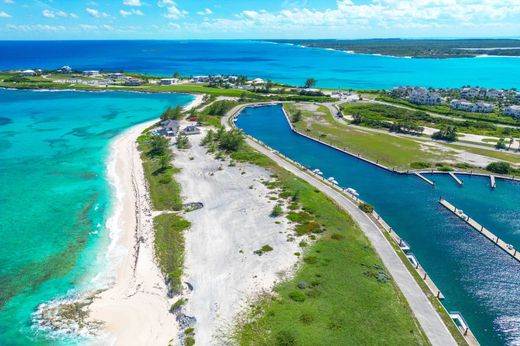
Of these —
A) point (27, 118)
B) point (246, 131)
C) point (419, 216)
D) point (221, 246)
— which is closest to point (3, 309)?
point (221, 246)

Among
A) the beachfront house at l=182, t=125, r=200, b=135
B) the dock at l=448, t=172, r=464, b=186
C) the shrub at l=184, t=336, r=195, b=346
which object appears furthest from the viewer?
the beachfront house at l=182, t=125, r=200, b=135

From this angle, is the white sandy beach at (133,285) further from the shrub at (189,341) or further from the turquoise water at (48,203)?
the turquoise water at (48,203)

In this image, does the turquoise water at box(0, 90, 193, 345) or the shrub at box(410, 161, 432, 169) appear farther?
the shrub at box(410, 161, 432, 169)

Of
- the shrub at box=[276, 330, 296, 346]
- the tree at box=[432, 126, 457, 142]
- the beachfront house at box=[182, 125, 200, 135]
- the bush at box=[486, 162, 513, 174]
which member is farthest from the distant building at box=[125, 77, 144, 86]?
the shrub at box=[276, 330, 296, 346]

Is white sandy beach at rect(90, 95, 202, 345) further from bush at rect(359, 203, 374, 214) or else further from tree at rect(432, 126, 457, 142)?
tree at rect(432, 126, 457, 142)

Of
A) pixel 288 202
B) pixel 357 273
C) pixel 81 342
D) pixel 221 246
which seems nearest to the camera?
pixel 81 342

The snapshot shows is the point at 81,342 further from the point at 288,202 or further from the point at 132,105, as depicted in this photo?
the point at 132,105

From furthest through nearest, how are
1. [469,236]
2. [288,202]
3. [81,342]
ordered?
1. [288,202]
2. [469,236]
3. [81,342]

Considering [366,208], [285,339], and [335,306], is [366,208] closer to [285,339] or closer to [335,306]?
[335,306]
